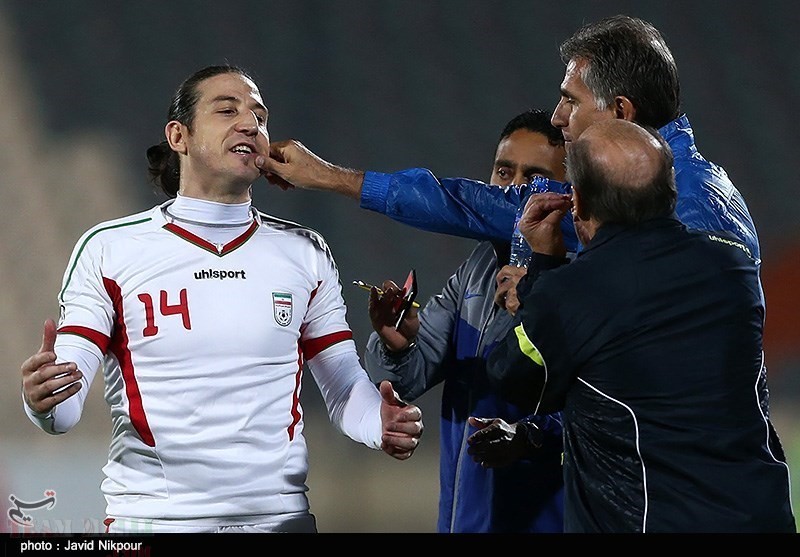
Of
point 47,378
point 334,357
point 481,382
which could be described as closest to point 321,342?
point 334,357

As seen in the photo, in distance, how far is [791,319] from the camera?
4.10 m

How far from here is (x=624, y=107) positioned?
7.11 ft

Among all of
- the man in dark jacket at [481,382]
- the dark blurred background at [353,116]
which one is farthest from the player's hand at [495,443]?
the dark blurred background at [353,116]

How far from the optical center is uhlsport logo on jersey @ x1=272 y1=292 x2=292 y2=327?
209 centimetres

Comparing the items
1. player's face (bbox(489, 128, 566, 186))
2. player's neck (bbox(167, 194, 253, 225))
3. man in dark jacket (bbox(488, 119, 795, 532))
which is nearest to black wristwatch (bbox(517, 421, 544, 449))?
man in dark jacket (bbox(488, 119, 795, 532))

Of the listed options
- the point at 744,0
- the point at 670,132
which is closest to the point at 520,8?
the point at 744,0

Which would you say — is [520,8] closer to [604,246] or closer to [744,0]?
[744,0]

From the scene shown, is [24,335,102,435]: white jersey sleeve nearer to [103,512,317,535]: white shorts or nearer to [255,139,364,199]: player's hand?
[103,512,317,535]: white shorts

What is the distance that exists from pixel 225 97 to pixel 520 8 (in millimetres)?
2270

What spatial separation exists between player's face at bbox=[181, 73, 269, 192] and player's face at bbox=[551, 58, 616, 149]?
2.06 ft

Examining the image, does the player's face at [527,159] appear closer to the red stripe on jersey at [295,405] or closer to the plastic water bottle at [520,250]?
the plastic water bottle at [520,250]

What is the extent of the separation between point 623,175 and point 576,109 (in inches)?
18.3

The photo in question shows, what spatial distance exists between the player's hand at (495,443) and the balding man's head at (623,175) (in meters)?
0.53

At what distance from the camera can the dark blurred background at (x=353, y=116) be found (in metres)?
4.05
